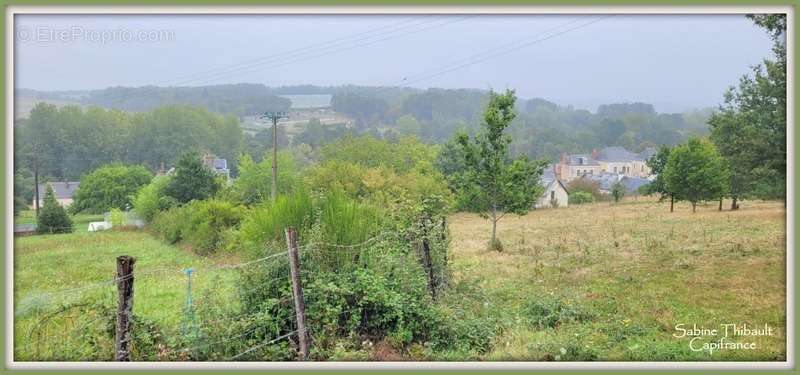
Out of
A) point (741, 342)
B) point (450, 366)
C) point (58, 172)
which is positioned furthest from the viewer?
point (58, 172)

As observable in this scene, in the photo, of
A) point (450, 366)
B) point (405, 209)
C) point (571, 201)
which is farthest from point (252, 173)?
point (571, 201)

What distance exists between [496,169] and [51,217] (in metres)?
9.71

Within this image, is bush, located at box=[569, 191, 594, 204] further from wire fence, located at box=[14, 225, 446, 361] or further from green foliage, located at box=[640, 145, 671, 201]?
wire fence, located at box=[14, 225, 446, 361]

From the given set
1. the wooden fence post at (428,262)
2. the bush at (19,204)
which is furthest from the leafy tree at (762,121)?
the bush at (19,204)

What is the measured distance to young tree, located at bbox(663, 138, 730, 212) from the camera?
20.2 m

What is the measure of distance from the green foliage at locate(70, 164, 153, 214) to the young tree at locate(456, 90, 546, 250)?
7363mm

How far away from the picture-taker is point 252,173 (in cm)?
1788

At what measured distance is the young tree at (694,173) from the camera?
20.2 m

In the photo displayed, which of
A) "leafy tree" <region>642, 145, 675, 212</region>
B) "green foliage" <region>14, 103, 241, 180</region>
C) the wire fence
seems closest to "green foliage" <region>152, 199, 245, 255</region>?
"green foliage" <region>14, 103, 241, 180</region>

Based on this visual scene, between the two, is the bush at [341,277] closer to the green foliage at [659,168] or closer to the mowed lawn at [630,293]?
the mowed lawn at [630,293]

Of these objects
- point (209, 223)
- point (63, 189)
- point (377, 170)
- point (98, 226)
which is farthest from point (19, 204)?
point (377, 170)

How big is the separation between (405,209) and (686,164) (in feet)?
55.7

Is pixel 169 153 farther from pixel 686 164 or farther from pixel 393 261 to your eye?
pixel 686 164

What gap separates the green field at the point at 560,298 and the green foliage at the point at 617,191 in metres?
24.4
